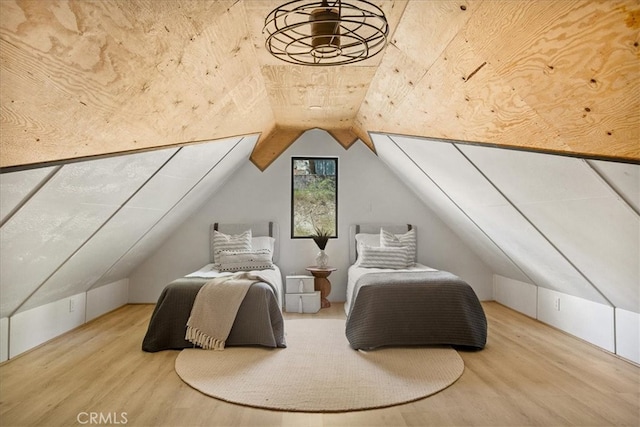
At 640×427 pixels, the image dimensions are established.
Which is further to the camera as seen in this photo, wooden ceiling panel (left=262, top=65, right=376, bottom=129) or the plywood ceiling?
wooden ceiling panel (left=262, top=65, right=376, bottom=129)

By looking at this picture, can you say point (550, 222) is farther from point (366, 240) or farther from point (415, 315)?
point (366, 240)

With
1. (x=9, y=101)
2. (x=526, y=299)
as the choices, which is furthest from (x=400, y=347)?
(x=9, y=101)

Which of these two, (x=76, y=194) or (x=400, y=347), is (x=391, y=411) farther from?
(x=76, y=194)

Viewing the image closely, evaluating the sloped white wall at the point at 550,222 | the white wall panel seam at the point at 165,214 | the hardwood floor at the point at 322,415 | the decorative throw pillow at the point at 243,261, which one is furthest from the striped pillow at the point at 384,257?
the white wall panel seam at the point at 165,214

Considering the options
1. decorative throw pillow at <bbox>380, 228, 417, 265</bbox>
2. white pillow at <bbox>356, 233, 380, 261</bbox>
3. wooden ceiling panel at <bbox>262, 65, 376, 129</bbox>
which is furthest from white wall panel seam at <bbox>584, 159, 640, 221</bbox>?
white pillow at <bbox>356, 233, 380, 261</bbox>

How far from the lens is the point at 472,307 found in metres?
3.52

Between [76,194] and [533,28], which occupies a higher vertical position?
[533,28]

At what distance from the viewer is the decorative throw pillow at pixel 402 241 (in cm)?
516

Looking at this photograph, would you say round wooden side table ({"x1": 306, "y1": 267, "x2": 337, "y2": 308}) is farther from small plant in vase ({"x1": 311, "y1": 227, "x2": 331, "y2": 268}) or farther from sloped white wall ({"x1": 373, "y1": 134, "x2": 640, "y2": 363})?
sloped white wall ({"x1": 373, "y1": 134, "x2": 640, "y2": 363})

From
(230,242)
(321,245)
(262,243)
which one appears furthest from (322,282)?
(230,242)

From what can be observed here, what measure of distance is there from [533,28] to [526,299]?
3694 mm

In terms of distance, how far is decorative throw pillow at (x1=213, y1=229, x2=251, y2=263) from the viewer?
16.7ft

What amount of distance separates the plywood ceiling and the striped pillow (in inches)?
75.4

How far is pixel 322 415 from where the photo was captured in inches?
91.7
